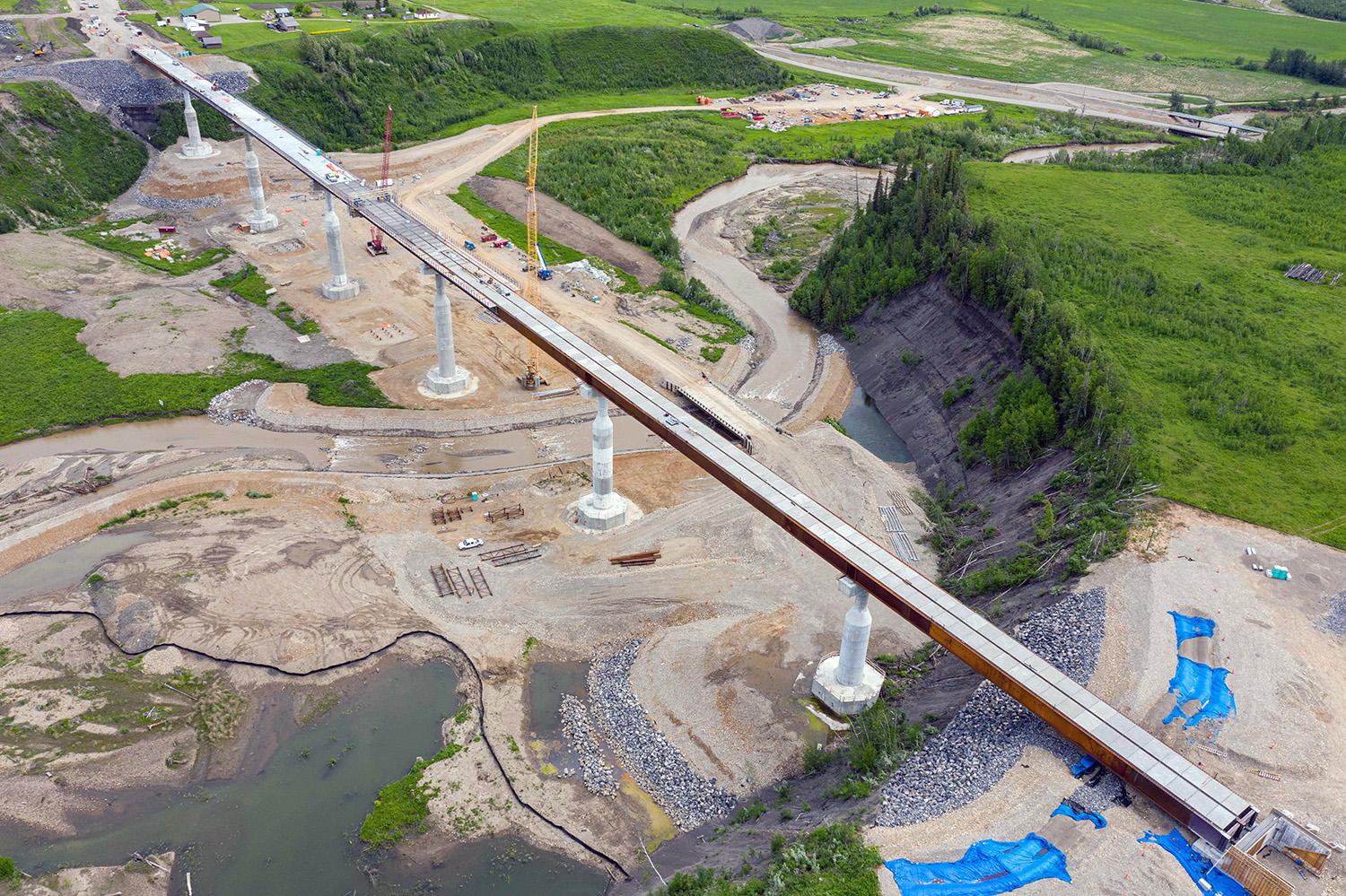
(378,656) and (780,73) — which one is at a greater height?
(780,73)

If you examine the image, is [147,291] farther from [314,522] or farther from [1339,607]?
[1339,607]

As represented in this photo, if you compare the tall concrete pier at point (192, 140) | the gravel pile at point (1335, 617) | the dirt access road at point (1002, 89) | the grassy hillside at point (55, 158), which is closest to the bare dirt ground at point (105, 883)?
the gravel pile at point (1335, 617)

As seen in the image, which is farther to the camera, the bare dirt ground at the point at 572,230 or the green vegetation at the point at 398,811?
the bare dirt ground at the point at 572,230

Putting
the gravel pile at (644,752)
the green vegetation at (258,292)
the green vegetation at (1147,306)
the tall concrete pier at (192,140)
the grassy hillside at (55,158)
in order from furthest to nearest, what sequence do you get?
1. the tall concrete pier at (192,140)
2. the grassy hillside at (55,158)
3. the green vegetation at (258,292)
4. the green vegetation at (1147,306)
5. the gravel pile at (644,752)

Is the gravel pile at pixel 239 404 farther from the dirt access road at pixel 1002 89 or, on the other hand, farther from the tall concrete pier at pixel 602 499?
the dirt access road at pixel 1002 89

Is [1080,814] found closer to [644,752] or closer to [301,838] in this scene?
[644,752]

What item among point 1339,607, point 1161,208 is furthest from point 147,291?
point 1161,208

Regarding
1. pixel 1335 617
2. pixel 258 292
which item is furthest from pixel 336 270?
pixel 1335 617
